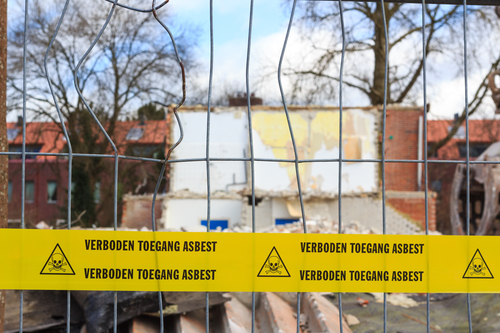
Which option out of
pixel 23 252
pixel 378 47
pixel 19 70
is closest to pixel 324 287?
pixel 23 252

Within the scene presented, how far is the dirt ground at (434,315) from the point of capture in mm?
4645

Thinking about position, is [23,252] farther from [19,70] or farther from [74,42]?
[74,42]

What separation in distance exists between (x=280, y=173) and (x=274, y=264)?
11.8 metres

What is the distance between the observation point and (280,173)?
44.3 ft

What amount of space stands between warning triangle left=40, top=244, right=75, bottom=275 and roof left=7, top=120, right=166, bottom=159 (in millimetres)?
14192

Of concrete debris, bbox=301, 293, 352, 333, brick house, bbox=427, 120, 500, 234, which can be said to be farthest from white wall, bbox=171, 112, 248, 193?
concrete debris, bbox=301, 293, 352, 333

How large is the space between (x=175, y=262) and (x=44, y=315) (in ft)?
10.4

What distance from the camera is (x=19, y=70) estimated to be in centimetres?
1312

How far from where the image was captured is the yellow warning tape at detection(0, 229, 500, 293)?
1.67 meters

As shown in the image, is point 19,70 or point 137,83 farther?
point 137,83

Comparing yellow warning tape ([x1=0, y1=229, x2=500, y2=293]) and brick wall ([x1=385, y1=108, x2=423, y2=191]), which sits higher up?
brick wall ([x1=385, y1=108, x2=423, y2=191])

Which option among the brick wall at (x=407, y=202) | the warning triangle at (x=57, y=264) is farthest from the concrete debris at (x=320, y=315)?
the brick wall at (x=407, y=202)

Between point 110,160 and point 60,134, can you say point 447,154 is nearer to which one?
point 110,160

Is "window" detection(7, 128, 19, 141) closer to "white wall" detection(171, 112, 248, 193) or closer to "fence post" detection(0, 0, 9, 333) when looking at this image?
"white wall" detection(171, 112, 248, 193)
